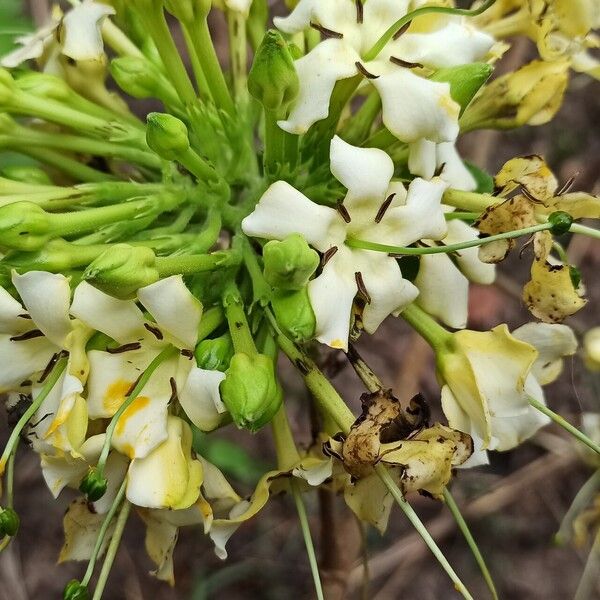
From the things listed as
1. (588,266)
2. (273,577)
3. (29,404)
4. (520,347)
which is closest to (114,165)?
(29,404)

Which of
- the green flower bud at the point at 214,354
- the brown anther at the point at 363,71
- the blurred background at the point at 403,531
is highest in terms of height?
the brown anther at the point at 363,71

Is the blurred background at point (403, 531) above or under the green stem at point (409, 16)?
under

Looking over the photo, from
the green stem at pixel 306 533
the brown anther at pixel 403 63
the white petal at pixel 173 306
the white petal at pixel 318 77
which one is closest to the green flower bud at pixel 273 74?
the white petal at pixel 318 77

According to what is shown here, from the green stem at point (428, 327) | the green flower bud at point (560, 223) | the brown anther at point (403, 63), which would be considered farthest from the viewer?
the green stem at point (428, 327)

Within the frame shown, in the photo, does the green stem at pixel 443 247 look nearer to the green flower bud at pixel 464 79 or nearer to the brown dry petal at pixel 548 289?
the brown dry petal at pixel 548 289

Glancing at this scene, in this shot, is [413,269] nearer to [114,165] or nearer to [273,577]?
[114,165]

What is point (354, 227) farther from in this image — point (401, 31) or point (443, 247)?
point (401, 31)
